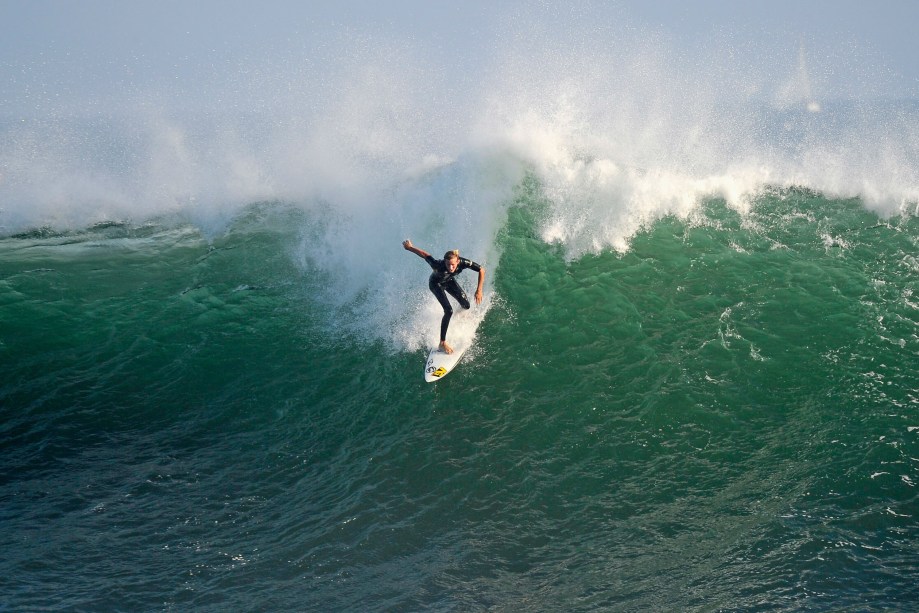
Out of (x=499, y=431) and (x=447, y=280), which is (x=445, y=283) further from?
(x=499, y=431)

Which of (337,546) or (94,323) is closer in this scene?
(337,546)

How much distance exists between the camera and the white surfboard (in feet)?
32.3

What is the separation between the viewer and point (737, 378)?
378 inches

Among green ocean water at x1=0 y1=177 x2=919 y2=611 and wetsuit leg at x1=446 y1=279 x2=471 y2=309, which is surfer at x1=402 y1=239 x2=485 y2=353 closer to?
wetsuit leg at x1=446 y1=279 x2=471 y2=309

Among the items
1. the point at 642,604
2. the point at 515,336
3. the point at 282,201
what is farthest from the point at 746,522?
the point at 282,201

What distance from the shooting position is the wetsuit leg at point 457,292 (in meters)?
10.2

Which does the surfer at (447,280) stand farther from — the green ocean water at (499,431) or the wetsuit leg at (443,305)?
the green ocean water at (499,431)

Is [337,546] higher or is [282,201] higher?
[282,201]

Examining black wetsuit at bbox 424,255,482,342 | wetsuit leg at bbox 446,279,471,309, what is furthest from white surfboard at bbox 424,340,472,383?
wetsuit leg at bbox 446,279,471,309

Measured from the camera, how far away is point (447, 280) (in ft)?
33.3

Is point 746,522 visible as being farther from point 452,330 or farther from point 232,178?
point 232,178

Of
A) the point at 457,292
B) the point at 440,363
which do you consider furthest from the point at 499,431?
the point at 457,292

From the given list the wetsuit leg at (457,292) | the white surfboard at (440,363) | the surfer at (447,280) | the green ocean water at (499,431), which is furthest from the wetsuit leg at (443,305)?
the green ocean water at (499,431)

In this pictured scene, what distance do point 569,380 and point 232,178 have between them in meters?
13.2
